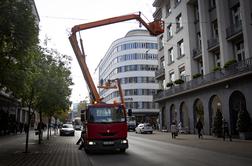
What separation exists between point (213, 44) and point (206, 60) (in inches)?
82.4

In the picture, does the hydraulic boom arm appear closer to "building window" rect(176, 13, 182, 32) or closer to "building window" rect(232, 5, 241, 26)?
"building window" rect(232, 5, 241, 26)

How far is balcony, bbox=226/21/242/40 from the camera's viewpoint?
30438 millimetres

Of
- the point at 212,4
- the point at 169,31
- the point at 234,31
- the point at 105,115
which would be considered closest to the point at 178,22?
the point at 169,31

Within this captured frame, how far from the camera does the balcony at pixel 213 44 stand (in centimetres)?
3467

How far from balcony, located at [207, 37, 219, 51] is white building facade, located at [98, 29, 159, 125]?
47603mm

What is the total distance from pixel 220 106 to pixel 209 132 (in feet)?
11.3

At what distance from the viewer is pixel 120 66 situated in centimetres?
9075

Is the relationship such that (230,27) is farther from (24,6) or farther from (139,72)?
(139,72)

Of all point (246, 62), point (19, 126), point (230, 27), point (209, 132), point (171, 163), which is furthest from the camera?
point (19, 126)

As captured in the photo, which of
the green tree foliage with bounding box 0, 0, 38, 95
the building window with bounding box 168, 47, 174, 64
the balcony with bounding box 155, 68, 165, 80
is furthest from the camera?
the balcony with bounding box 155, 68, 165, 80

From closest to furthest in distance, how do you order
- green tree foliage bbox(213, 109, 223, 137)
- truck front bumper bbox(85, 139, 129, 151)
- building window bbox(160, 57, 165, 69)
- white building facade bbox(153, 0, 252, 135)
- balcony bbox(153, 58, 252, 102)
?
truck front bumper bbox(85, 139, 129, 151) < balcony bbox(153, 58, 252, 102) < white building facade bbox(153, 0, 252, 135) < green tree foliage bbox(213, 109, 223, 137) < building window bbox(160, 57, 165, 69)

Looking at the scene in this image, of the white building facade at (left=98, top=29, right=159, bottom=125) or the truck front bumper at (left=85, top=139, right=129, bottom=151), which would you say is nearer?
the truck front bumper at (left=85, top=139, right=129, bottom=151)

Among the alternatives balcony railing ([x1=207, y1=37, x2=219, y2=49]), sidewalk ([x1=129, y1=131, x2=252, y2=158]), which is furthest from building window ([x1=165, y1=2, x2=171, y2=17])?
sidewalk ([x1=129, y1=131, x2=252, y2=158])

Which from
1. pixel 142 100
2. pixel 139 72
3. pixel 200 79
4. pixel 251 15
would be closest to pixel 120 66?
pixel 139 72
